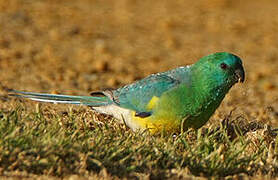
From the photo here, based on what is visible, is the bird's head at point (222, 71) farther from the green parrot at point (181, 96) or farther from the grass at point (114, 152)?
the grass at point (114, 152)

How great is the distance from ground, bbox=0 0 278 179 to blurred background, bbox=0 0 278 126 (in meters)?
0.02

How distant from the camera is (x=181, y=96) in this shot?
4.41m

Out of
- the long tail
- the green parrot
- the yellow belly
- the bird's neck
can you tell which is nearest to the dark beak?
the green parrot

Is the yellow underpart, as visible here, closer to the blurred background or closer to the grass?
the grass

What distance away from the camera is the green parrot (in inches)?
172

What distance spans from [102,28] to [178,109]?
626 centimetres

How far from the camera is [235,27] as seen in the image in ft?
37.0

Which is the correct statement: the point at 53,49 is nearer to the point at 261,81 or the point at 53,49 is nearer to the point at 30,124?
the point at 261,81

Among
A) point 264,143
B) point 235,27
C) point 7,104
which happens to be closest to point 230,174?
point 264,143

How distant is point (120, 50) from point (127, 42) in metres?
0.54

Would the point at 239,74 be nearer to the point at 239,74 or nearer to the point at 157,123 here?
the point at 239,74

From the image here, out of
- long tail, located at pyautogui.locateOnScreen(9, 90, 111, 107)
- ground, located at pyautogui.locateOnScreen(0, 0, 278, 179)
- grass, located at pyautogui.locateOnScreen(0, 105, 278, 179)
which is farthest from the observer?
long tail, located at pyautogui.locateOnScreen(9, 90, 111, 107)

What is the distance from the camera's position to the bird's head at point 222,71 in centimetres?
447

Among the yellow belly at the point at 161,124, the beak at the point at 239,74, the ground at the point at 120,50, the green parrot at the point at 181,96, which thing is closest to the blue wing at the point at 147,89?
the green parrot at the point at 181,96
